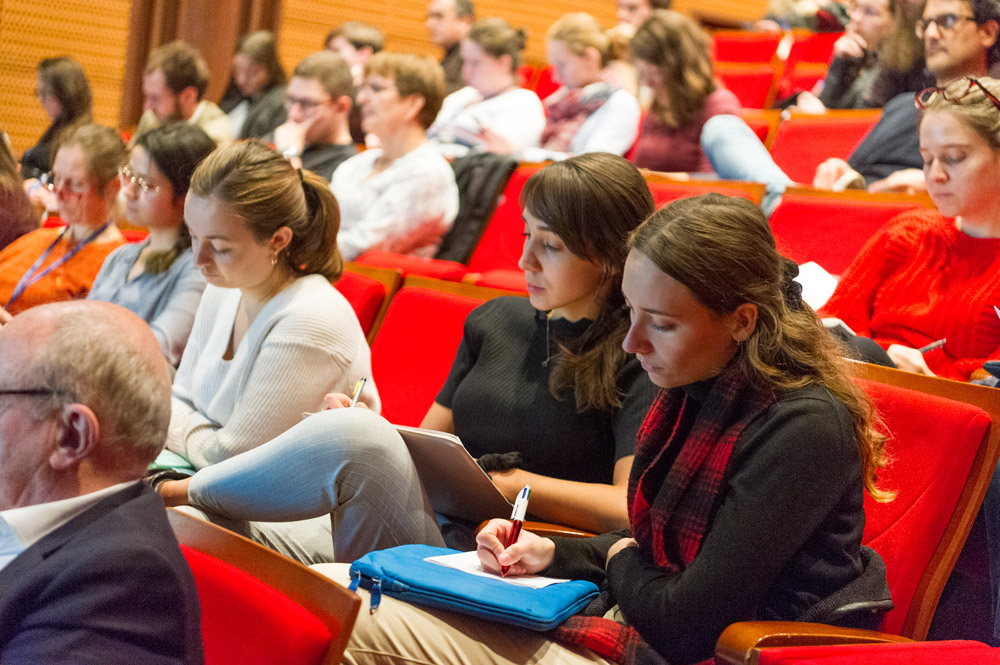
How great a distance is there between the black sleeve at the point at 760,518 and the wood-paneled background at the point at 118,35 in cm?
535

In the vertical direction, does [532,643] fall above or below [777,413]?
below

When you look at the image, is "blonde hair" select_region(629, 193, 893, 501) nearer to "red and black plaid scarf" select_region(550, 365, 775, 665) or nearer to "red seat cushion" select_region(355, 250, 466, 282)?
"red and black plaid scarf" select_region(550, 365, 775, 665)

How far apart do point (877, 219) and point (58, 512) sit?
6.85 ft

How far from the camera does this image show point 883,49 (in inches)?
141

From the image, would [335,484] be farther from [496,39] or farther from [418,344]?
[496,39]

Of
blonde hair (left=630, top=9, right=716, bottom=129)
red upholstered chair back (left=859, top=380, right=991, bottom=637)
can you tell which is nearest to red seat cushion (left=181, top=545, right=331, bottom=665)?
red upholstered chair back (left=859, top=380, right=991, bottom=637)

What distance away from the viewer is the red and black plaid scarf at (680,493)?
51.1 inches

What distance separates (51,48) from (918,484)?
5.54 m

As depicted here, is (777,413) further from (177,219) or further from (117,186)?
(117,186)

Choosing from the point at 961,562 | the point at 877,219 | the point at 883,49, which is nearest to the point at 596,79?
the point at 883,49

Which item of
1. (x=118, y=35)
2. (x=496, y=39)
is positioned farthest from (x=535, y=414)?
(x=118, y=35)

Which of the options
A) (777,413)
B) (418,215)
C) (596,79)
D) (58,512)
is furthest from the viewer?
(596,79)

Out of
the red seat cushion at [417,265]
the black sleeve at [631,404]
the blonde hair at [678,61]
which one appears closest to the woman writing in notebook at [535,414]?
the black sleeve at [631,404]

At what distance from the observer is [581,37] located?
4.35m
